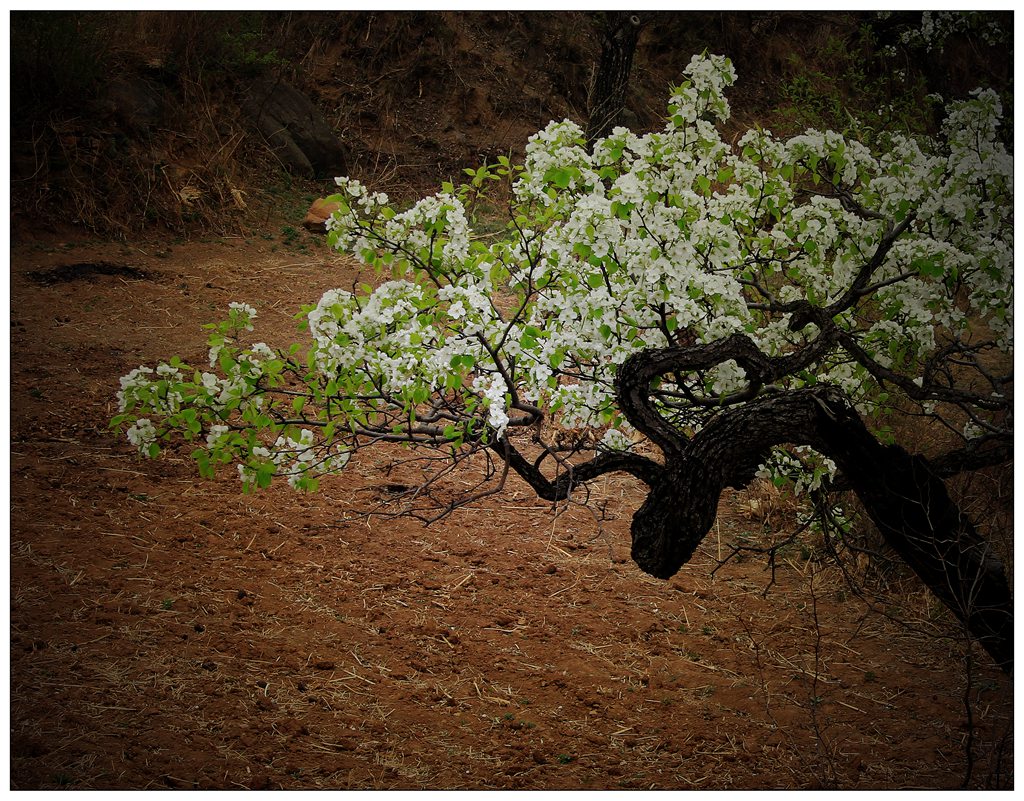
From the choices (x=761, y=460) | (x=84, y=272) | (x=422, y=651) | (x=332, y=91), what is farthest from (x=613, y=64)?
(x=332, y=91)

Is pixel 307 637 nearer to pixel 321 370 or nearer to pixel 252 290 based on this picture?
pixel 321 370

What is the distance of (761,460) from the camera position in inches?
123

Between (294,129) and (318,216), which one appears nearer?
(318,216)

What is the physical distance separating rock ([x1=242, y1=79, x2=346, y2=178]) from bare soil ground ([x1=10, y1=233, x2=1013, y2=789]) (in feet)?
16.8

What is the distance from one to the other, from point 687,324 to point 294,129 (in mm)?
8236

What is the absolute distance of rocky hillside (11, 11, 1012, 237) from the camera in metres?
7.88

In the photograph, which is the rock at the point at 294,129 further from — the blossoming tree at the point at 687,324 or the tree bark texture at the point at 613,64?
the blossoming tree at the point at 687,324

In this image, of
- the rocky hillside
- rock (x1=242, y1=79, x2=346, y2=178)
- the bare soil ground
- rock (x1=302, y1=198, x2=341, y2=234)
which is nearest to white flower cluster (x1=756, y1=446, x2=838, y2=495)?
the bare soil ground

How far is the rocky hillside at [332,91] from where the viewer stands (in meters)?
7.88

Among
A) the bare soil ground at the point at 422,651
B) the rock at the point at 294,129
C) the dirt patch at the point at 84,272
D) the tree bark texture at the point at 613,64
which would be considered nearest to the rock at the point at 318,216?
the rock at the point at 294,129

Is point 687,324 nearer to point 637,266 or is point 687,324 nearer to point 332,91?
point 637,266

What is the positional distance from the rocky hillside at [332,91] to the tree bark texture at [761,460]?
304cm

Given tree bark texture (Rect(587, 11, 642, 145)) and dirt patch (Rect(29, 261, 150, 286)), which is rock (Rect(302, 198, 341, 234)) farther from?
tree bark texture (Rect(587, 11, 642, 145))
